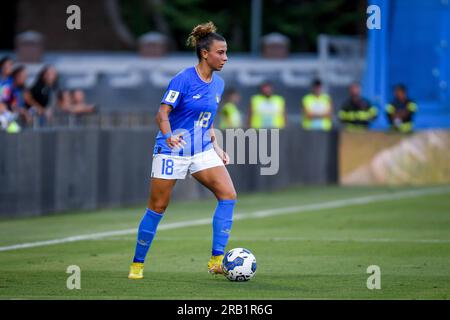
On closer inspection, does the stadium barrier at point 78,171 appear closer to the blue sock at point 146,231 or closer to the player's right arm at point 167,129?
the blue sock at point 146,231

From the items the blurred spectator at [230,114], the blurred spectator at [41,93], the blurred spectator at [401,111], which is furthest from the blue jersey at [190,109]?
the blurred spectator at [401,111]

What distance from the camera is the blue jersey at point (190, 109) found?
11484mm

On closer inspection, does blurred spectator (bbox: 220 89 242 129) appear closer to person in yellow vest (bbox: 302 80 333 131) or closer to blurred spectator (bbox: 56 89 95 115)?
person in yellow vest (bbox: 302 80 333 131)

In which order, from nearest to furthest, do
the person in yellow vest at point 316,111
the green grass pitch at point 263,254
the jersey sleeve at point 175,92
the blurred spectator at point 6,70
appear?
the green grass pitch at point 263,254 < the jersey sleeve at point 175,92 < the blurred spectator at point 6,70 < the person in yellow vest at point 316,111

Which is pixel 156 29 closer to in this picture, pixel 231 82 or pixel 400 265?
pixel 231 82

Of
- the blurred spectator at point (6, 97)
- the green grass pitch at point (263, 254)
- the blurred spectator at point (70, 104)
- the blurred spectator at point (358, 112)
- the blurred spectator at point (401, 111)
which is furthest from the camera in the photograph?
the blurred spectator at point (358, 112)

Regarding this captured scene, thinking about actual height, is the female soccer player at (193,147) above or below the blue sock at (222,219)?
above

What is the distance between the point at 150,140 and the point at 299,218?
12.7 feet

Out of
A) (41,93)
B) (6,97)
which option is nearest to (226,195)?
(6,97)

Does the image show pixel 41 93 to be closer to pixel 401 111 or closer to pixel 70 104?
pixel 70 104

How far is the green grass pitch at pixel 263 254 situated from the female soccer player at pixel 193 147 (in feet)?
1.47

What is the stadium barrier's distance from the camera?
18297mm

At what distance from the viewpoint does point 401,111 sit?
28.0 m

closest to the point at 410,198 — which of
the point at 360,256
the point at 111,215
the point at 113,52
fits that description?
the point at 111,215
